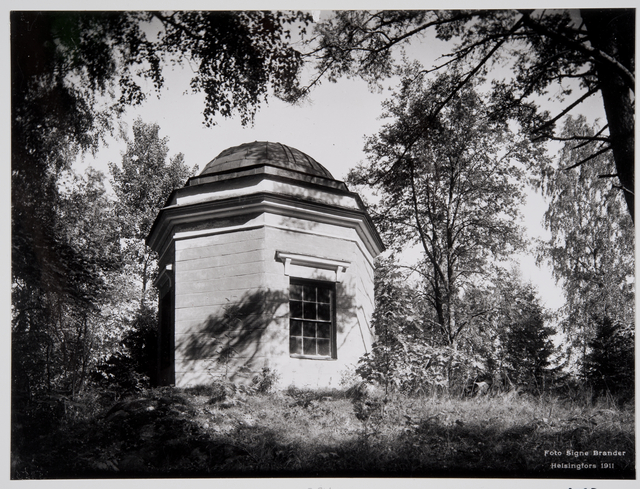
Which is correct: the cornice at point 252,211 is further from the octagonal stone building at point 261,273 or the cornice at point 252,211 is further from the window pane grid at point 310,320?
the window pane grid at point 310,320

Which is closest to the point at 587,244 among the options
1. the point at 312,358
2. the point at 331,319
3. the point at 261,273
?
the point at 331,319

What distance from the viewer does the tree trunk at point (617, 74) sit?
6.06 metres

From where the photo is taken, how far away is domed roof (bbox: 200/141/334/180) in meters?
9.57

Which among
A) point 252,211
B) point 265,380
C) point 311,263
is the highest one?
point 252,211

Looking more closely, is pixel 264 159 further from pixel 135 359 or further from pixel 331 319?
pixel 135 359

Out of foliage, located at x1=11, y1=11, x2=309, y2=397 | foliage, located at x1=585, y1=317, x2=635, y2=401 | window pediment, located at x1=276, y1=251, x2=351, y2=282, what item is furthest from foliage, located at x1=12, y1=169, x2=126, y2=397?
foliage, located at x1=585, y1=317, x2=635, y2=401

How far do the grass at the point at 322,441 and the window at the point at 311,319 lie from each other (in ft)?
6.45

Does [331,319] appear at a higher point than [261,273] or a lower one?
lower

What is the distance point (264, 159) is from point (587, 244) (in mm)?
5436

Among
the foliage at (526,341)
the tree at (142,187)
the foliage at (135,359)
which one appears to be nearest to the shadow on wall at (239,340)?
the foliage at (135,359)

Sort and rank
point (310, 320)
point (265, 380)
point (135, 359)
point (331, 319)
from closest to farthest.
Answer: point (265, 380) < point (310, 320) < point (331, 319) < point (135, 359)

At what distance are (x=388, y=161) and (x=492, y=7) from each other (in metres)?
2.83

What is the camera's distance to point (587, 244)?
27.0ft

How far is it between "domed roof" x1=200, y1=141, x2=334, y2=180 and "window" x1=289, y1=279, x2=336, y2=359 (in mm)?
2077
